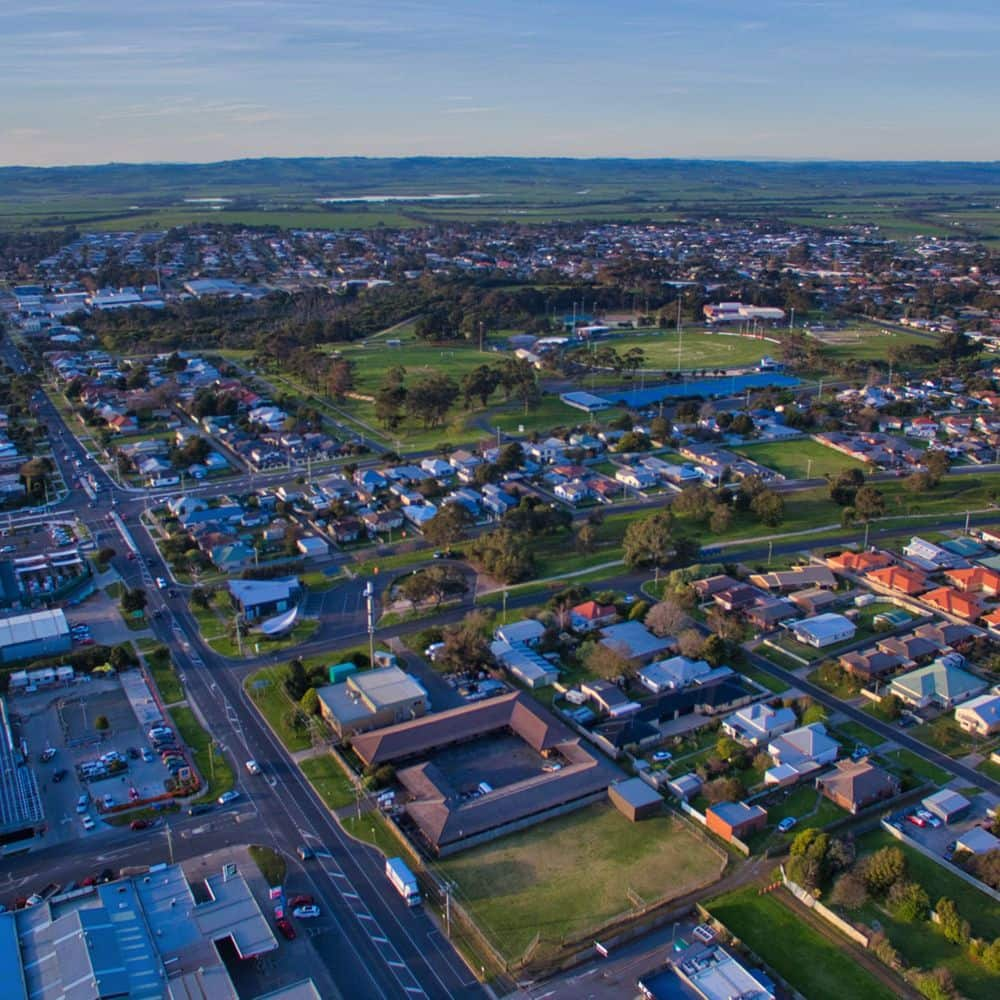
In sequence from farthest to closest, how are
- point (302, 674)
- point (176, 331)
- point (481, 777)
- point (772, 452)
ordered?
1. point (176, 331)
2. point (772, 452)
3. point (302, 674)
4. point (481, 777)

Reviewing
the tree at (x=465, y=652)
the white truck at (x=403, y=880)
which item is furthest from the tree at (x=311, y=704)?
the white truck at (x=403, y=880)

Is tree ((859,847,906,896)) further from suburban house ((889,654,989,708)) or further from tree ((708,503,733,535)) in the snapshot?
tree ((708,503,733,535))

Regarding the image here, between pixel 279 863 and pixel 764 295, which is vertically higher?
pixel 764 295

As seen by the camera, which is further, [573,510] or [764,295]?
[764,295]

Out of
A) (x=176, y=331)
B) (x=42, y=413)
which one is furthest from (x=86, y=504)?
(x=176, y=331)

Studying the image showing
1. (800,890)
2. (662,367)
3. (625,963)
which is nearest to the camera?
(625,963)

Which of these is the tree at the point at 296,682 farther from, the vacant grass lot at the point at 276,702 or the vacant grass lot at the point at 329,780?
the vacant grass lot at the point at 329,780

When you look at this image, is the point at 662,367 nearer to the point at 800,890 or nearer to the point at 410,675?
the point at 410,675
